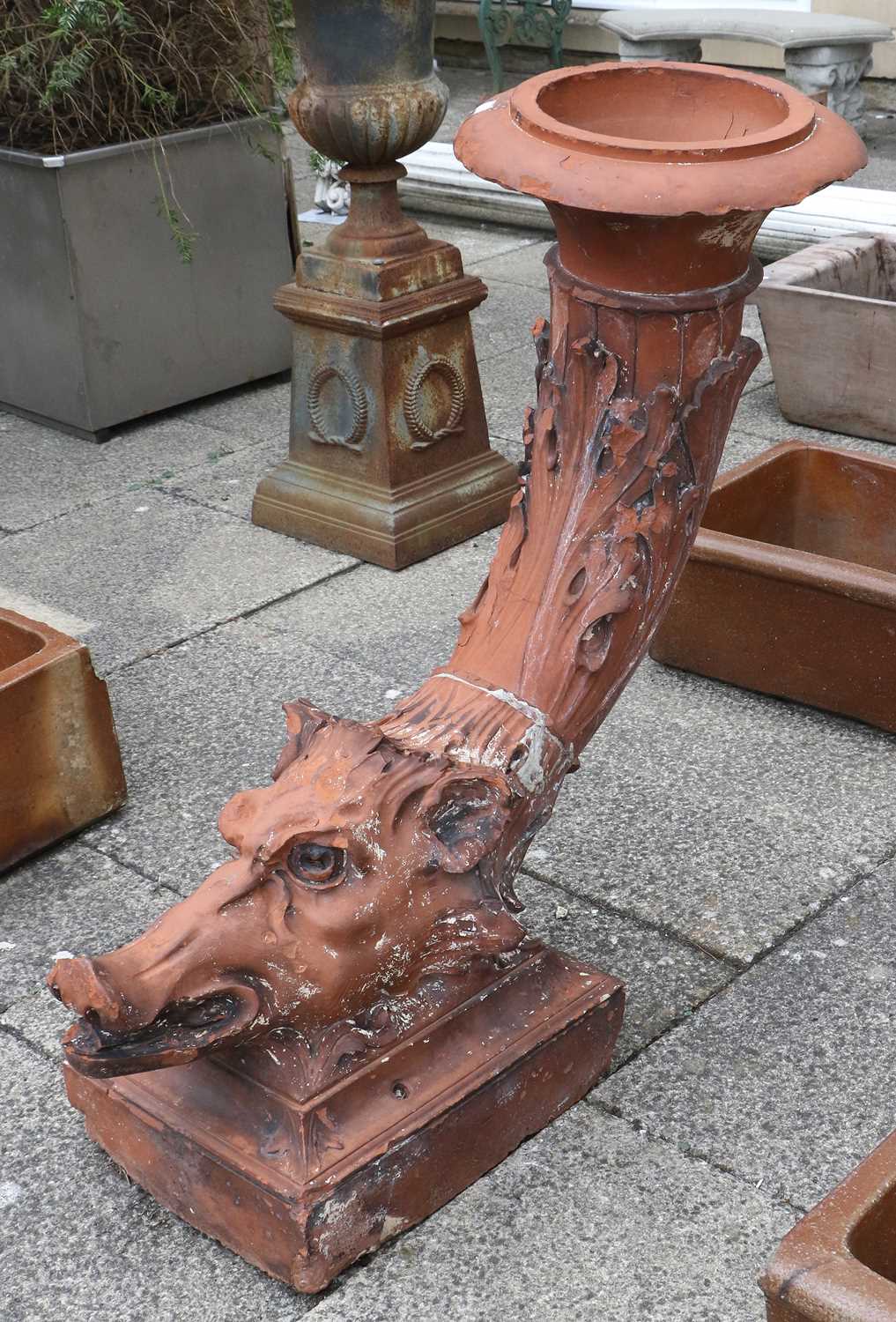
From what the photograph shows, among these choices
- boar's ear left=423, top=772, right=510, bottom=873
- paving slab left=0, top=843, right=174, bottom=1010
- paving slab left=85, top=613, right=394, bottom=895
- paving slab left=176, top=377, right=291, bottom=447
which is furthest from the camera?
paving slab left=176, top=377, right=291, bottom=447

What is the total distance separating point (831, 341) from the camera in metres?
4.41

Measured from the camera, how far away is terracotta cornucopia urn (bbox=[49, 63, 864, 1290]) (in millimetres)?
1845

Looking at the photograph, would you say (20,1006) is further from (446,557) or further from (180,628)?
(446,557)

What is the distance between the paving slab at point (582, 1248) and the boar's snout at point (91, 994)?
483mm

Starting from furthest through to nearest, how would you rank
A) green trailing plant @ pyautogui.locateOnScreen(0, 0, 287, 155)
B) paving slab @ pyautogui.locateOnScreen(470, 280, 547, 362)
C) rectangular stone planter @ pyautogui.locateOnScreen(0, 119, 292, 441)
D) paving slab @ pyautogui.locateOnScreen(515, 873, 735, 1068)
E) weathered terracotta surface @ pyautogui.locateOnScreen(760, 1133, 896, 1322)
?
paving slab @ pyautogui.locateOnScreen(470, 280, 547, 362), rectangular stone planter @ pyautogui.locateOnScreen(0, 119, 292, 441), green trailing plant @ pyautogui.locateOnScreen(0, 0, 287, 155), paving slab @ pyautogui.locateOnScreen(515, 873, 735, 1068), weathered terracotta surface @ pyautogui.locateOnScreen(760, 1133, 896, 1322)

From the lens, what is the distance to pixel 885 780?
3.03m

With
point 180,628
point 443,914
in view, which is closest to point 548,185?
point 443,914

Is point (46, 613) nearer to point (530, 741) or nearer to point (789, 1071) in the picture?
point (530, 741)

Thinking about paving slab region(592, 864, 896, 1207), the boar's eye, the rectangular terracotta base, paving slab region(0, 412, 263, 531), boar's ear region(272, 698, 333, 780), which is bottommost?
paving slab region(0, 412, 263, 531)

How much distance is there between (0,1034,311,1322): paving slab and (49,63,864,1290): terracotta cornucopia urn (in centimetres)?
5

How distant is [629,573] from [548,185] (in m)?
0.51

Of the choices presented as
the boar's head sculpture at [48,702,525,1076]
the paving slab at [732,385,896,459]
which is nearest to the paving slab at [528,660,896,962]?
the boar's head sculpture at [48,702,525,1076]

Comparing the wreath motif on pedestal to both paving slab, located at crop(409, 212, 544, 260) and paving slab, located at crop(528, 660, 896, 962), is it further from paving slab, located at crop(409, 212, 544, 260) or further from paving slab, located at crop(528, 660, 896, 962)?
paving slab, located at crop(409, 212, 544, 260)

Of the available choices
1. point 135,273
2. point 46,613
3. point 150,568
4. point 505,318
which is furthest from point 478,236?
point 46,613
